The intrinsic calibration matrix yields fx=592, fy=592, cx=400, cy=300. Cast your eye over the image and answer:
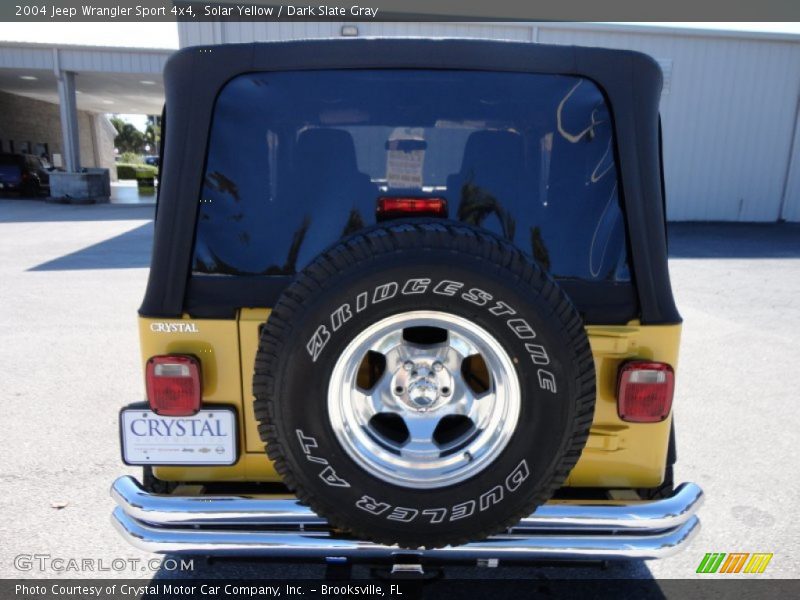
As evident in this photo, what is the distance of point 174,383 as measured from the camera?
196 centimetres

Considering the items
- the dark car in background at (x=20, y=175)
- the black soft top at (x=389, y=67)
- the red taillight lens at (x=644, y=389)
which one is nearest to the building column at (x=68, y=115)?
the dark car in background at (x=20, y=175)

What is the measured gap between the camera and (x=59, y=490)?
3.07m

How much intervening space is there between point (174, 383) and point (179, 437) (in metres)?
0.19

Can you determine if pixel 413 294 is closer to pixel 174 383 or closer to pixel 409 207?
pixel 409 207

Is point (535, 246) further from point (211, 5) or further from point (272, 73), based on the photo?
point (211, 5)

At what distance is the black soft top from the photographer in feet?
6.19

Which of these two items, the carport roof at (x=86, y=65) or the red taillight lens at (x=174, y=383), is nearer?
the red taillight lens at (x=174, y=383)

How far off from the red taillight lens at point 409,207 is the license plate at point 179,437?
0.85 metres

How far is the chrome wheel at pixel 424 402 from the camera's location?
5.59ft

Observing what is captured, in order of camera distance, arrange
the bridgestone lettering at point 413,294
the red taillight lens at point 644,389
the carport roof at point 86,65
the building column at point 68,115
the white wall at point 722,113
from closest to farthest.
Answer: the bridgestone lettering at point 413,294 → the red taillight lens at point 644,389 → the white wall at point 722,113 → the carport roof at point 86,65 → the building column at point 68,115

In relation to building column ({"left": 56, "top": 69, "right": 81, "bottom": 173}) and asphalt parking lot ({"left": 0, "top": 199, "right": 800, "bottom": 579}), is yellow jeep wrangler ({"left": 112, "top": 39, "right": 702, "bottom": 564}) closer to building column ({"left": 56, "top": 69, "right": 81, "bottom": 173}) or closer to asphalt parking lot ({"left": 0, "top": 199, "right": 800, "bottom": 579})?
asphalt parking lot ({"left": 0, "top": 199, "right": 800, "bottom": 579})

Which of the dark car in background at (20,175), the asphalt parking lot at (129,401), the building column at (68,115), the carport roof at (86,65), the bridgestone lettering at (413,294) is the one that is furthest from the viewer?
the dark car in background at (20,175)

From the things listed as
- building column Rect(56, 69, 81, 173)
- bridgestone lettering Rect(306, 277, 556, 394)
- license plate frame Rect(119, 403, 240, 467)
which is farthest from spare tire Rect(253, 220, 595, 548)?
building column Rect(56, 69, 81, 173)

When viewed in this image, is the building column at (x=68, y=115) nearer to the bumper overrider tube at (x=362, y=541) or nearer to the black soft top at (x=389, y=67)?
the black soft top at (x=389, y=67)
